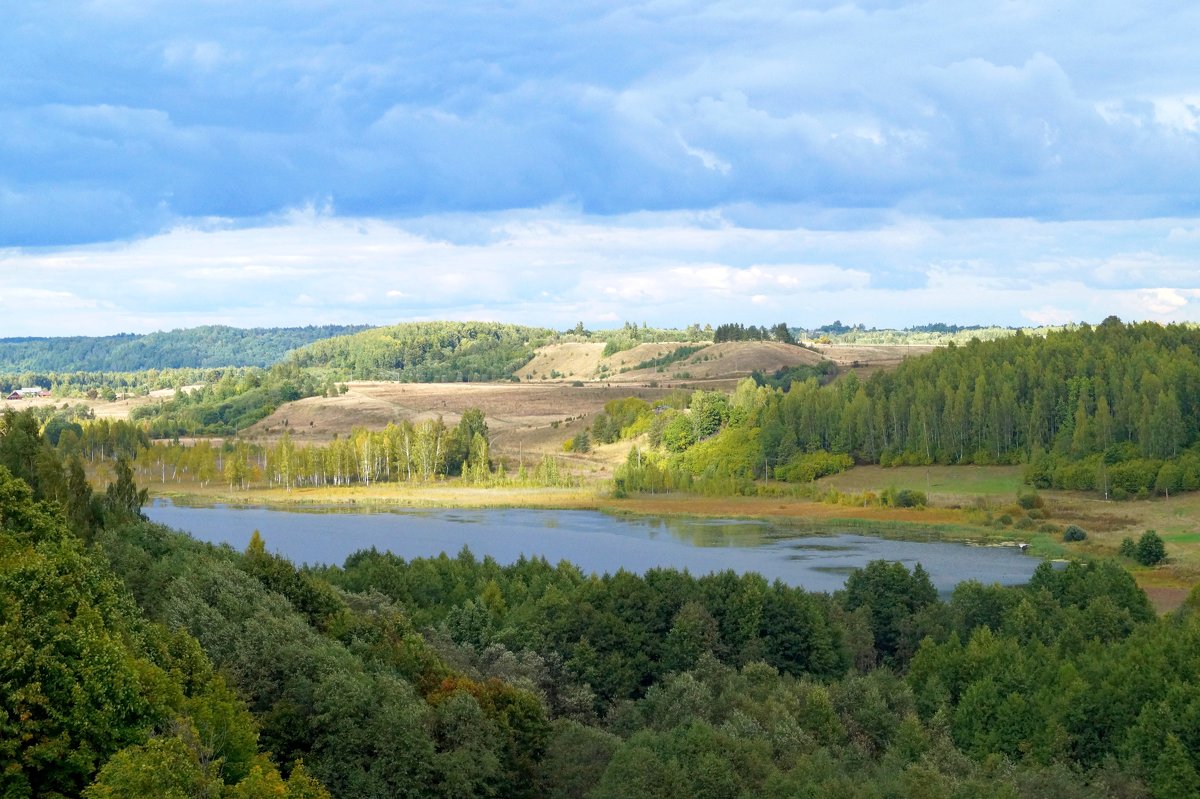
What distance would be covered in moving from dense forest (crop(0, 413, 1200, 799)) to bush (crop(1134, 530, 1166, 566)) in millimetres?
28155

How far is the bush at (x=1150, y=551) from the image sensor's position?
290 feet

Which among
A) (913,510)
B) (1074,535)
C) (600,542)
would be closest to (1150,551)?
(1074,535)

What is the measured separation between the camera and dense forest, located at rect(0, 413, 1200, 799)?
2639 centimetres

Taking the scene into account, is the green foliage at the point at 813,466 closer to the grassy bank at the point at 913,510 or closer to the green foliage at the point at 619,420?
the grassy bank at the point at 913,510

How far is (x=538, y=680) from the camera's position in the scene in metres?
48.3

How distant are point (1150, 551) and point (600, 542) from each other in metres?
35.6

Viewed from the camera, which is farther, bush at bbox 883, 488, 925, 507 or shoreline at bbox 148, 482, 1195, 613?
bush at bbox 883, 488, 925, 507

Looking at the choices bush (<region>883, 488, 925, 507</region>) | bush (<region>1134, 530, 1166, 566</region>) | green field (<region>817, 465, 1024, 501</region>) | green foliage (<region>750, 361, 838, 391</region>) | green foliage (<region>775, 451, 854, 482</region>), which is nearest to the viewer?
bush (<region>1134, 530, 1166, 566</region>)

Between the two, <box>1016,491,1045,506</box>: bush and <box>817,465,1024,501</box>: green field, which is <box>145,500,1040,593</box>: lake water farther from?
<box>817,465,1024,501</box>: green field

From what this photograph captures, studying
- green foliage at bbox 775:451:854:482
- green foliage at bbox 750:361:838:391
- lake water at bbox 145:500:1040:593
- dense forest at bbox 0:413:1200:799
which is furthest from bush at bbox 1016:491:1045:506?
green foliage at bbox 750:361:838:391

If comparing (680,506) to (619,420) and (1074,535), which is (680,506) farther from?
(619,420)

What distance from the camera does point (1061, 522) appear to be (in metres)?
108

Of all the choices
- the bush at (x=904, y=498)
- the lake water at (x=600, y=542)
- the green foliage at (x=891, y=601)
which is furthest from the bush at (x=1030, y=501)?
the green foliage at (x=891, y=601)

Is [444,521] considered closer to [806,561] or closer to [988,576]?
[806,561]
